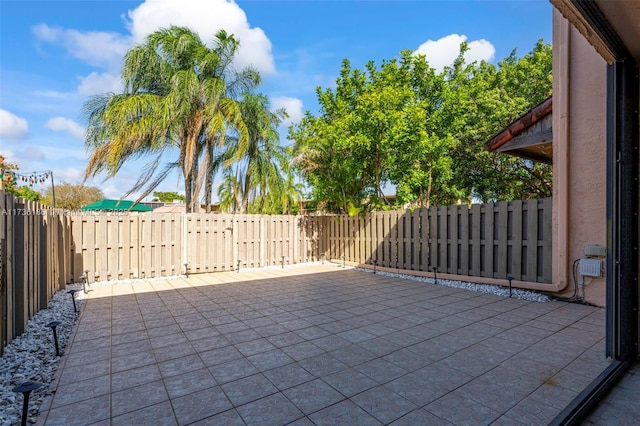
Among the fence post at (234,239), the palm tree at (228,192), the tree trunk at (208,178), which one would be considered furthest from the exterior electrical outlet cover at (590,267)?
the palm tree at (228,192)

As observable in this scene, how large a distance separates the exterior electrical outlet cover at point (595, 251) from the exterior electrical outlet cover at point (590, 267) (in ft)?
0.33

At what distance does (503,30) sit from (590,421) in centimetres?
1122

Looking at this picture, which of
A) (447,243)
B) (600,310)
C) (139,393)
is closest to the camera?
(139,393)

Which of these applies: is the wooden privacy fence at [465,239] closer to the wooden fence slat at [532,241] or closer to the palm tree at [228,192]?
the wooden fence slat at [532,241]

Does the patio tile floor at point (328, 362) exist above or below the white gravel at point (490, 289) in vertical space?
above

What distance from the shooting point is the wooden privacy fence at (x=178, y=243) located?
636 cm

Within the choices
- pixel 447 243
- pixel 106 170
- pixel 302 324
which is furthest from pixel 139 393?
pixel 106 170

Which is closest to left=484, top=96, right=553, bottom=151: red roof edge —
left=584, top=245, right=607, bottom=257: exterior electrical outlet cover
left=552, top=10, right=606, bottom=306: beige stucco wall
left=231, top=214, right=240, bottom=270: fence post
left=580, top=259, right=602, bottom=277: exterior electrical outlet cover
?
left=552, top=10, right=606, bottom=306: beige stucco wall

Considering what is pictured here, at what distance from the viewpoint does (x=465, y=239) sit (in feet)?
20.0

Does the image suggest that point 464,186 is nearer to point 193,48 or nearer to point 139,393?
point 193,48

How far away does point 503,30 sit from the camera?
31.3 ft

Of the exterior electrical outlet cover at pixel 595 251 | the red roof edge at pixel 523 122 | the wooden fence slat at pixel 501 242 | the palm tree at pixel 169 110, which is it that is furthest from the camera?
the palm tree at pixel 169 110

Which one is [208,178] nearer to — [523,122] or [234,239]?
[234,239]

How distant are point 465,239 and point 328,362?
4.55 meters
